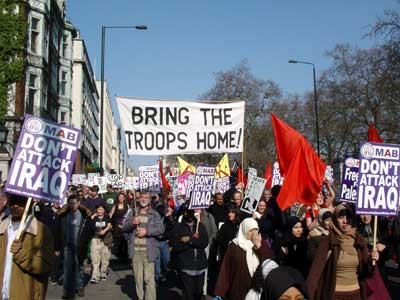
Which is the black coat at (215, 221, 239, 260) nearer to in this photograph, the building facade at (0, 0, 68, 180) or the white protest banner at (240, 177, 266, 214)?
the white protest banner at (240, 177, 266, 214)

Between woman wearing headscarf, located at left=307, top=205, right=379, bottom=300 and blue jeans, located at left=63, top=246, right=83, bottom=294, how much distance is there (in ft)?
18.9

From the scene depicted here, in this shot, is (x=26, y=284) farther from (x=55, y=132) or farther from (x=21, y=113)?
(x=21, y=113)

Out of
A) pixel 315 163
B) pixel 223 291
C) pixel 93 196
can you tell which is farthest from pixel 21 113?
pixel 223 291

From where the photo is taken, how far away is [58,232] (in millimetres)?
10961

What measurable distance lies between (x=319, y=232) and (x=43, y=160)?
3.39 meters

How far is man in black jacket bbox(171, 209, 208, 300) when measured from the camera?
29.8ft

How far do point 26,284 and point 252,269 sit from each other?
236 cm

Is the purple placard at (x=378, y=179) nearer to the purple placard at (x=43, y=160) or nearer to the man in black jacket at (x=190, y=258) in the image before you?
the man in black jacket at (x=190, y=258)

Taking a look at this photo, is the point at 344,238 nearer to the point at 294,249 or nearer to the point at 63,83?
the point at 294,249

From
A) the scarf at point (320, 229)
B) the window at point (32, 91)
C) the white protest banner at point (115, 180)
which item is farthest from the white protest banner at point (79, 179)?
the scarf at point (320, 229)

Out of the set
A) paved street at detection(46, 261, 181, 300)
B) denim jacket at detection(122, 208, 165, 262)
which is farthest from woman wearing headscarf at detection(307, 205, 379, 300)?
paved street at detection(46, 261, 181, 300)

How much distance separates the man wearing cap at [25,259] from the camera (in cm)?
554

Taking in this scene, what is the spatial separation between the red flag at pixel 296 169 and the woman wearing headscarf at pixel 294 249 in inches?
55.6

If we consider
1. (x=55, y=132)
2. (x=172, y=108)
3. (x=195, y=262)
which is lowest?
(x=195, y=262)
